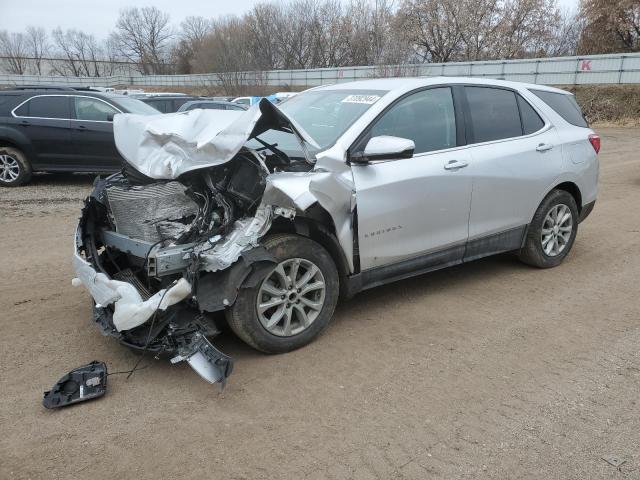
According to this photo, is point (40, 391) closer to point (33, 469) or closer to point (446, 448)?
point (33, 469)

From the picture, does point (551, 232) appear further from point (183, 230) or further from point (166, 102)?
point (166, 102)

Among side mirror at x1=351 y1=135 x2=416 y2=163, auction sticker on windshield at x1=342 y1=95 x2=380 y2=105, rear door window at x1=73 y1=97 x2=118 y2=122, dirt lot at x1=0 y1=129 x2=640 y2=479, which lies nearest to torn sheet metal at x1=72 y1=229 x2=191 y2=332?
dirt lot at x1=0 y1=129 x2=640 y2=479

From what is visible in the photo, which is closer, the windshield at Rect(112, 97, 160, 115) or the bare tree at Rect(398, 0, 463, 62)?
the windshield at Rect(112, 97, 160, 115)

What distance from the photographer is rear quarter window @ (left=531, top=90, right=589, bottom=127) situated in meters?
5.41

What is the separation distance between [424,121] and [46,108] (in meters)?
8.11

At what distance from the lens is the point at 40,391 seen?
3221 mm

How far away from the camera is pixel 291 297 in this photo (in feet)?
11.8

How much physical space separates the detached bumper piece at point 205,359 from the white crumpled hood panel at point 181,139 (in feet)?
3.70

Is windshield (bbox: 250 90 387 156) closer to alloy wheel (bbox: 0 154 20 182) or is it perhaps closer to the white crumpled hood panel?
the white crumpled hood panel

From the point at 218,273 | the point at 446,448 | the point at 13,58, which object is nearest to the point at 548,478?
the point at 446,448

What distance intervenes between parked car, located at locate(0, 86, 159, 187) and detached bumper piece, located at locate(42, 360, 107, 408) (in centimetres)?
735

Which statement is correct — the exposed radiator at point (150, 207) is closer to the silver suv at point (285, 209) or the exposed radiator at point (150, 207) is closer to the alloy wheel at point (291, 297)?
the silver suv at point (285, 209)

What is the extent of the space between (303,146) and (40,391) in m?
2.30

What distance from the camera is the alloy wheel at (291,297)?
3.51 m
